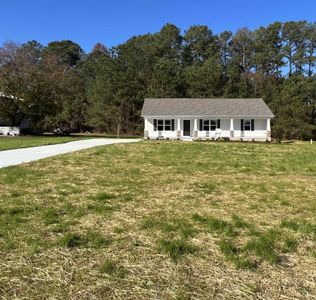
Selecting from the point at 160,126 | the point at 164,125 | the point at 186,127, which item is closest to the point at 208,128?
the point at 186,127

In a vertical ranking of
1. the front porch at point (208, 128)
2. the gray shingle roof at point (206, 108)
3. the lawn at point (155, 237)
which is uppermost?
the gray shingle roof at point (206, 108)

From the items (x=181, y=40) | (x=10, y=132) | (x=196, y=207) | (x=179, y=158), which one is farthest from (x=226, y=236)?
(x=181, y=40)

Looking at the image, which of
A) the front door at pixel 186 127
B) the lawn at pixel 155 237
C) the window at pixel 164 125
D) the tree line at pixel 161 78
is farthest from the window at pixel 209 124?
the lawn at pixel 155 237

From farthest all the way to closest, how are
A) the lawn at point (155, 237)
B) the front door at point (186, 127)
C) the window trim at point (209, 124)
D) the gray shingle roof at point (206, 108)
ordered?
the front door at point (186, 127) → the window trim at point (209, 124) → the gray shingle roof at point (206, 108) → the lawn at point (155, 237)

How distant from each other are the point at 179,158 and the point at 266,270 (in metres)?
9.26

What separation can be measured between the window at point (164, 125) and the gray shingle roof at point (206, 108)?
777 mm

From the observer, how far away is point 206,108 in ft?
118

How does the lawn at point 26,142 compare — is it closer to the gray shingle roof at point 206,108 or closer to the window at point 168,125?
the window at point 168,125

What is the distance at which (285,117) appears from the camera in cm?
4084

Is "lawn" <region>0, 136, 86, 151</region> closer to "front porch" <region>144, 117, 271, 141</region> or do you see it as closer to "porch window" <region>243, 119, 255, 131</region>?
"front porch" <region>144, 117, 271, 141</region>

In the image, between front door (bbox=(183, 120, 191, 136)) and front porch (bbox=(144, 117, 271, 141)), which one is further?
front door (bbox=(183, 120, 191, 136))

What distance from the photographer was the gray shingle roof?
3475 centimetres

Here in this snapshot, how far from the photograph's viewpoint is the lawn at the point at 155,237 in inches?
135

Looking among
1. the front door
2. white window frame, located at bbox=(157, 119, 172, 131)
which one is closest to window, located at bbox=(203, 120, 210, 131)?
the front door
